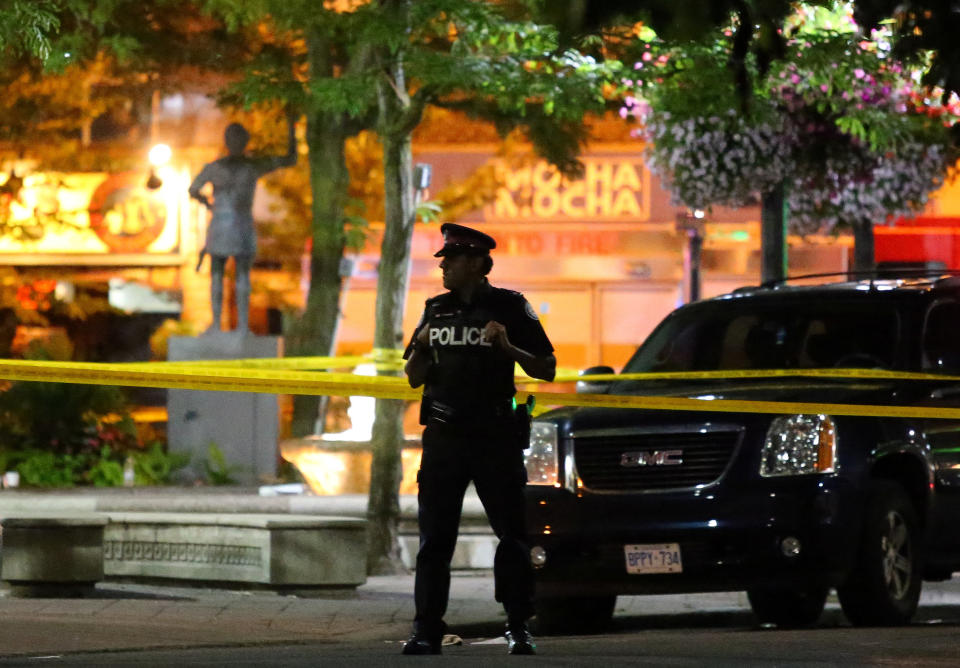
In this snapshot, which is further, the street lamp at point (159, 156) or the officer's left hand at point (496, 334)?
the street lamp at point (159, 156)

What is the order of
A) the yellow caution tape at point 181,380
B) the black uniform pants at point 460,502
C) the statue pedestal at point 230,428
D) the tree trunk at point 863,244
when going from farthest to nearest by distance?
1. the statue pedestal at point 230,428
2. the tree trunk at point 863,244
3. the yellow caution tape at point 181,380
4. the black uniform pants at point 460,502

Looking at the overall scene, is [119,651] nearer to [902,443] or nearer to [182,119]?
[902,443]

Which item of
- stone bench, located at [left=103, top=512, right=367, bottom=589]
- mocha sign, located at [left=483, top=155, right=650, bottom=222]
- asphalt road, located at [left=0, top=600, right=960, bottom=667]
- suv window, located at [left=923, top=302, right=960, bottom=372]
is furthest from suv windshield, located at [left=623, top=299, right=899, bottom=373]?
mocha sign, located at [left=483, top=155, right=650, bottom=222]

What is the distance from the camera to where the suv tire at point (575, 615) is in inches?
404

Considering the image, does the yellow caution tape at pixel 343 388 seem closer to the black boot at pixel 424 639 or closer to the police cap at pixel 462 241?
the police cap at pixel 462 241

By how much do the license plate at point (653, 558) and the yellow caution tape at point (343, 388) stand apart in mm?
651

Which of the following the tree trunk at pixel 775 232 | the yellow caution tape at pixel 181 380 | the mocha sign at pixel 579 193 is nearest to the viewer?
the yellow caution tape at pixel 181 380

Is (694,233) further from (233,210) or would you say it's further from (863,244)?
(863,244)

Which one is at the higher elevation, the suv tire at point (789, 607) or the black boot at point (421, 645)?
the black boot at point (421, 645)

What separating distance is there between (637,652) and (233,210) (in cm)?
1174

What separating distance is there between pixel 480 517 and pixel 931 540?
4.34 meters

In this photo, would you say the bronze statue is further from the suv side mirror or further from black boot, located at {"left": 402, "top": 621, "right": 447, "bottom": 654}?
black boot, located at {"left": 402, "top": 621, "right": 447, "bottom": 654}

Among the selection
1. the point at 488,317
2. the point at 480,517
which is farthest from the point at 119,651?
the point at 480,517

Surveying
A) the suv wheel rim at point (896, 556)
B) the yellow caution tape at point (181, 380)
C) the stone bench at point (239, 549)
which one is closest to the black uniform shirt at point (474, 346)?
the yellow caution tape at point (181, 380)
